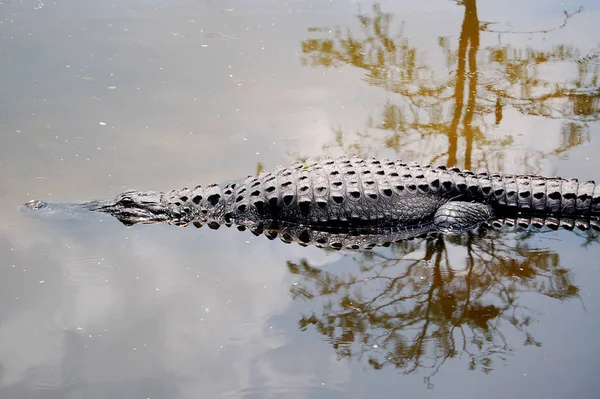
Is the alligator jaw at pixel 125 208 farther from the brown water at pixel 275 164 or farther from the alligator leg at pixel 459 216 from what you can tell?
the alligator leg at pixel 459 216

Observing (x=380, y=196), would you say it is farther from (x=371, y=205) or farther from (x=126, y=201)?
(x=126, y=201)

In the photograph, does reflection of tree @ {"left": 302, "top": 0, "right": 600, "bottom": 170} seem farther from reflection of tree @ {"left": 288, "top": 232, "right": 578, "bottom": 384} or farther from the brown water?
reflection of tree @ {"left": 288, "top": 232, "right": 578, "bottom": 384}

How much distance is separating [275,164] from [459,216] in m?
2.22

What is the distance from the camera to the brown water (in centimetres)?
545

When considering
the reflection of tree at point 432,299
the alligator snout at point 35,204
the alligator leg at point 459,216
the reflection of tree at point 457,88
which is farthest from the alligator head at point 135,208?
the alligator leg at point 459,216

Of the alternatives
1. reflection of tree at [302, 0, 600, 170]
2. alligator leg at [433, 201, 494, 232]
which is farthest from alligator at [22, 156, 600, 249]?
reflection of tree at [302, 0, 600, 170]

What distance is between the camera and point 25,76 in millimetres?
9922

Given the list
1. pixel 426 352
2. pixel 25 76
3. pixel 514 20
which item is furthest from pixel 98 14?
pixel 426 352

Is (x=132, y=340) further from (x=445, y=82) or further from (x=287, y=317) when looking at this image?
(x=445, y=82)

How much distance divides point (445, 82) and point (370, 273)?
4387 mm

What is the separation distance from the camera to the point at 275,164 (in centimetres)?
805

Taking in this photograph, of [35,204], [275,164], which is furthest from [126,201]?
[275,164]

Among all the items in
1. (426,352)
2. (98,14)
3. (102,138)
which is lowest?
(426,352)

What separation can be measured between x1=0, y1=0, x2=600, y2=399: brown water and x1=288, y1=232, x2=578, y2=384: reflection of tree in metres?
0.02
